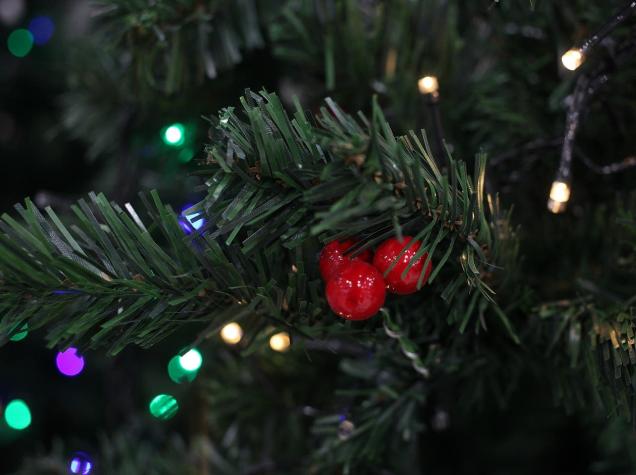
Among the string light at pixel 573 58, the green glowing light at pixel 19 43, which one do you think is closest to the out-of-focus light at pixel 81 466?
the string light at pixel 573 58

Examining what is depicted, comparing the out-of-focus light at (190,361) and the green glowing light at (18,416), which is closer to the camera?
the out-of-focus light at (190,361)

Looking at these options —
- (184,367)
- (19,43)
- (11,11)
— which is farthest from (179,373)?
(11,11)

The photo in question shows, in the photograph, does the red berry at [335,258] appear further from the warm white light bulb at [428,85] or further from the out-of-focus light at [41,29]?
the out-of-focus light at [41,29]

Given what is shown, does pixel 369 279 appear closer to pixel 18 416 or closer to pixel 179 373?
pixel 179 373

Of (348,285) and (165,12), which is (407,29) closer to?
(165,12)

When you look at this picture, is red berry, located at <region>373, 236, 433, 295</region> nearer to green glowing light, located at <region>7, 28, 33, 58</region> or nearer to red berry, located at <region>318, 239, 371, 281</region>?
red berry, located at <region>318, 239, 371, 281</region>

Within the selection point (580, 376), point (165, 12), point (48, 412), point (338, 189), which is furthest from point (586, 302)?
point (48, 412)

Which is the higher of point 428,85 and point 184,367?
point 428,85
